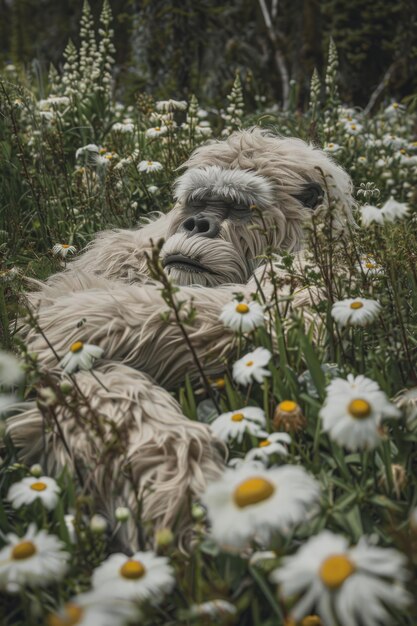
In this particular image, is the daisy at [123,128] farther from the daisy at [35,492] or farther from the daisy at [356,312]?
the daisy at [35,492]

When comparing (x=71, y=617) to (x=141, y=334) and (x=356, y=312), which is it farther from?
(x=141, y=334)

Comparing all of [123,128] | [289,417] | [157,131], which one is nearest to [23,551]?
[289,417]

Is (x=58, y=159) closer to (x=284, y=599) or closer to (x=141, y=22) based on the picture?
(x=141, y=22)

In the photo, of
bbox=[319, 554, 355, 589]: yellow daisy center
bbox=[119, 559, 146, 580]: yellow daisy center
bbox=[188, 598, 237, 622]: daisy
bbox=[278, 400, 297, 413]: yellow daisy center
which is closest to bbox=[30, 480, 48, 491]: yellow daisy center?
bbox=[119, 559, 146, 580]: yellow daisy center

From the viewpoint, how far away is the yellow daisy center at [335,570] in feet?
3.88

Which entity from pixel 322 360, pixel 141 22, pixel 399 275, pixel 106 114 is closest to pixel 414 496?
pixel 322 360

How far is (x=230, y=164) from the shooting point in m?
3.50

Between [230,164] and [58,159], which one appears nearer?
[230,164]

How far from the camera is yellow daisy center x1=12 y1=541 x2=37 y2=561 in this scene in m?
1.49

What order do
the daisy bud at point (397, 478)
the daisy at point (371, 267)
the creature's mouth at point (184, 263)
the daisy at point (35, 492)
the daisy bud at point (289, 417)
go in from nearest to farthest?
1. the daisy at point (35, 492)
2. the daisy bud at point (397, 478)
3. the daisy bud at point (289, 417)
4. the daisy at point (371, 267)
5. the creature's mouth at point (184, 263)

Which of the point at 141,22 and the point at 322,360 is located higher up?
the point at 141,22

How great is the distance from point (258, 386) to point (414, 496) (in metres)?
0.74

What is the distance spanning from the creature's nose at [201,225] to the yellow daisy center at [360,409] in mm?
1712

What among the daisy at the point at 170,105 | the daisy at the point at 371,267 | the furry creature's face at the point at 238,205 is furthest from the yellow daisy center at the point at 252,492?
the daisy at the point at 170,105
